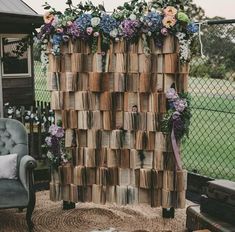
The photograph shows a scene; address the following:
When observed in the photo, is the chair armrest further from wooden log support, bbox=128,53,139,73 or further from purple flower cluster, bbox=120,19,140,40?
purple flower cluster, bbox=120,19,140,40

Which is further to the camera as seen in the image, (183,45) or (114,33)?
(114,33)

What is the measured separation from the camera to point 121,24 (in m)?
4.64

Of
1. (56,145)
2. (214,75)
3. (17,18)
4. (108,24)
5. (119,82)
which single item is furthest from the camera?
(17,18)

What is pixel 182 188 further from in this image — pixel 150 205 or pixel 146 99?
pixel 146 99

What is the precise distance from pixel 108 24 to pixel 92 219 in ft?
7.12

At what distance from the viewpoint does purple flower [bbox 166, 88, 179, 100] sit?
4645 mm

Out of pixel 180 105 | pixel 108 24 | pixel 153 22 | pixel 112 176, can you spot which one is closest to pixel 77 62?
pixel 108 24

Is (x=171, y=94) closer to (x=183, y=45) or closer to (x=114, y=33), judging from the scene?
(x=183, y=45)

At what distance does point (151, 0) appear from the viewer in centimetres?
467

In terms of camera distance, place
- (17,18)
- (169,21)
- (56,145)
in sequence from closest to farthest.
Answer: (169,21), (56,145), (17,18)

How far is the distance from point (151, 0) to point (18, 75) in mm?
8005

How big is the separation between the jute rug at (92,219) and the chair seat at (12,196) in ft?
1.29

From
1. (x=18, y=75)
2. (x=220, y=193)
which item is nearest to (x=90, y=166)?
(x=220, y=193)

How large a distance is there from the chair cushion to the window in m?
7.22
